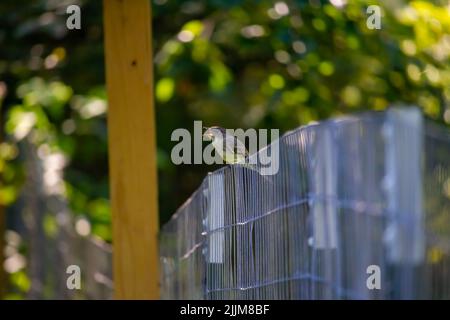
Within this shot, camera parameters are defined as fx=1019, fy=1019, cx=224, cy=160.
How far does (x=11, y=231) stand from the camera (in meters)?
8.08

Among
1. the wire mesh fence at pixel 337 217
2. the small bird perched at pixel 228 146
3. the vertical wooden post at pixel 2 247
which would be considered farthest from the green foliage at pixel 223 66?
the wire mesh fence at pixel 337 217

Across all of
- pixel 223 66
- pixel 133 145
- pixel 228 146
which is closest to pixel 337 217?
pixel 228 146

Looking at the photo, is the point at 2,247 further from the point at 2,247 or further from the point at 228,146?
the point at 228,146

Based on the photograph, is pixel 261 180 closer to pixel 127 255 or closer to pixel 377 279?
pixel 377 279

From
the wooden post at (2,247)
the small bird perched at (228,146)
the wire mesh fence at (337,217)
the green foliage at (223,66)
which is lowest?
the wire mesh fence at (337,217)

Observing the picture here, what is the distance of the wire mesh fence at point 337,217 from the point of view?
8.11ft

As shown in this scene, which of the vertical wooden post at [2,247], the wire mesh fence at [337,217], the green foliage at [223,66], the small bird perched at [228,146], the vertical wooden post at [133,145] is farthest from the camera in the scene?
the vertical wooden post at [2,247]

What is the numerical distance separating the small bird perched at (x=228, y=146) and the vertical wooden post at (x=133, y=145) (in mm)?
726

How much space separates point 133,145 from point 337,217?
70.1 inches

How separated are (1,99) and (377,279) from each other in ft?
15.6

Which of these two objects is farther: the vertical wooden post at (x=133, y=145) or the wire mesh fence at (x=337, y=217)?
the vertical wooden post at (x=133, y=145)

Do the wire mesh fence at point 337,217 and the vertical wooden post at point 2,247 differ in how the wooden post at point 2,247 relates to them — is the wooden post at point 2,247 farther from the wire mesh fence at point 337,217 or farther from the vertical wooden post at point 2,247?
the wire mesh fence at point 337,217

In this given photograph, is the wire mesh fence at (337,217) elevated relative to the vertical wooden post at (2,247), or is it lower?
lower
